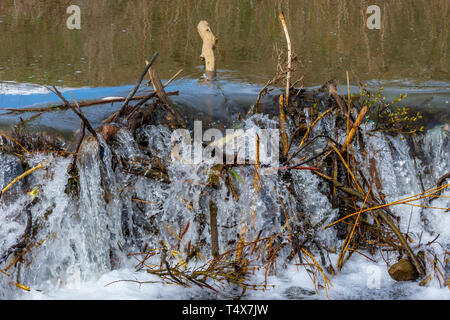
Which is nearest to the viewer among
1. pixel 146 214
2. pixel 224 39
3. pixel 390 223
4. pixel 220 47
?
pixel 390 223

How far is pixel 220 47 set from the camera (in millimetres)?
7520

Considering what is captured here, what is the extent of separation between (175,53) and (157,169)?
4.14m

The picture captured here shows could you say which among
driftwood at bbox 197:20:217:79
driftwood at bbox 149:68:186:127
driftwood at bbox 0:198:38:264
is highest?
driftwood at bbox 197:20:217:79

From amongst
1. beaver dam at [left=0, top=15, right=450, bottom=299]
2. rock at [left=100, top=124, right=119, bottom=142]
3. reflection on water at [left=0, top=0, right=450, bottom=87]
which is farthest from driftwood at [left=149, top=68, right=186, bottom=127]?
reflection on water at [left=0, top=0, right=450, bottom=87]

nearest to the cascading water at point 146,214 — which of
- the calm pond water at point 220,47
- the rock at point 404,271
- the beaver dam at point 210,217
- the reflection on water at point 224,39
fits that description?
the beaver dam at point 210,217

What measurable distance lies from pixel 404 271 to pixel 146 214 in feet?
5.27

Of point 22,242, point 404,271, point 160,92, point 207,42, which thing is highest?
point 207,42

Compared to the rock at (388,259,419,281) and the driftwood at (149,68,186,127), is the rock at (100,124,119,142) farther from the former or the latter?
the rock at (388,259,419,281)

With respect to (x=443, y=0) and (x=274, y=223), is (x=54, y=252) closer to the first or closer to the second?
(x=274, y=223)

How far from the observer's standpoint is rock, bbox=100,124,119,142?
3.42 metres

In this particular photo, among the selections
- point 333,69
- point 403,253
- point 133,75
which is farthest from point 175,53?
point 403,253

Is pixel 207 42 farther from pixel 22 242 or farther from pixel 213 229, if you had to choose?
pixel 22 242

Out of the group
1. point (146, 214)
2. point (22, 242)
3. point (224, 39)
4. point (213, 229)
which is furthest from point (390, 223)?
point (224, 39)

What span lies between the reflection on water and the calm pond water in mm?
16
